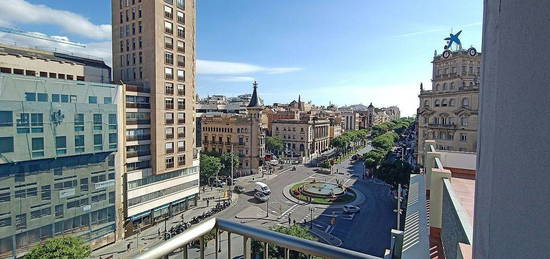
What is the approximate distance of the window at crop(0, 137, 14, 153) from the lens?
58.5 feet

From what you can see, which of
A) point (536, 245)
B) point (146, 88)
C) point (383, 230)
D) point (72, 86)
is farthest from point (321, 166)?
point (536, 245)

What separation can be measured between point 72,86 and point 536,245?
25.5 metres

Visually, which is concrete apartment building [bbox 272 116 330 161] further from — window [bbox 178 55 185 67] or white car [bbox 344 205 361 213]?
window [bbox 178 55 185 67]

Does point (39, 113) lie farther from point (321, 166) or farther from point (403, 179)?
point (321, 166)

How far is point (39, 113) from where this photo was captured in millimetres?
19422

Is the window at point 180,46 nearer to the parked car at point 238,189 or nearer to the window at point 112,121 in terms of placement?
the window at point 112,121

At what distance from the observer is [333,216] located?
1176 inches

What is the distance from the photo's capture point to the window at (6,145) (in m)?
17.8

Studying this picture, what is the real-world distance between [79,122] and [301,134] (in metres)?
46.1

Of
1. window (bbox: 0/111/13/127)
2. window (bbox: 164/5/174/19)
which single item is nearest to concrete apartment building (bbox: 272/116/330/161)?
window (bbox: 164/5/174/19)

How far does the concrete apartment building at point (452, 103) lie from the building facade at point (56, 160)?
31586 millimetres

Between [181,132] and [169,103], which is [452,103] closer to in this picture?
[181,132]

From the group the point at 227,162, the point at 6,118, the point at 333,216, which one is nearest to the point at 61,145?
the point at 6,118

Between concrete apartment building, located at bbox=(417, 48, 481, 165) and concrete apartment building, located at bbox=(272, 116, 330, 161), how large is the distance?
94.2 feet
